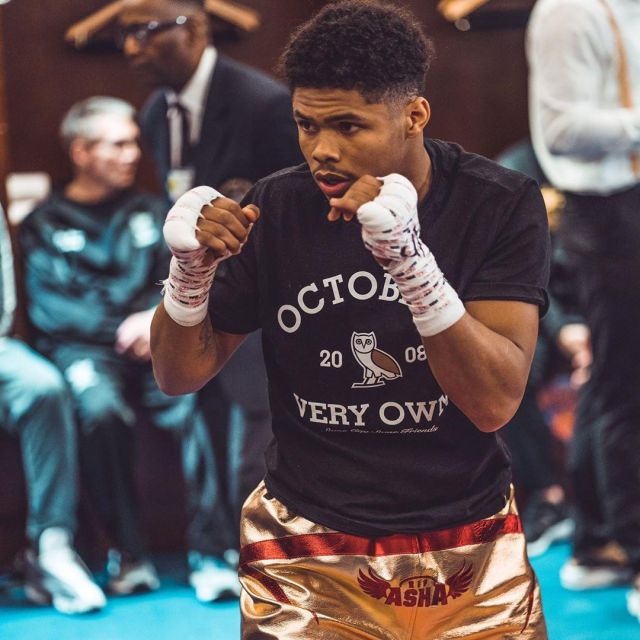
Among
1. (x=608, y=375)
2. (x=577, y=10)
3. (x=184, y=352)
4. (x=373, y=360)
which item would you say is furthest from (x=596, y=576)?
(x=184, y=352)

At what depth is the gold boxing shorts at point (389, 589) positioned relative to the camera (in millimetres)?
1953

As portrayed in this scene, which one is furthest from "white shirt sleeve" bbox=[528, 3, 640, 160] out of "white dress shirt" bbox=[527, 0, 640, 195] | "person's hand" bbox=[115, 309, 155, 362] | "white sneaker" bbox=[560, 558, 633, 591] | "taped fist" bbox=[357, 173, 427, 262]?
"taped fist" bbox=[357, 173, 427, 262]

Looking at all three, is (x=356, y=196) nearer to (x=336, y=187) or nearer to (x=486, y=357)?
(x=336, y=187)

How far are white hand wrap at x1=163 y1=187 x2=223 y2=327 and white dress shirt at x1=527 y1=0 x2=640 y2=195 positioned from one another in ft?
6.03

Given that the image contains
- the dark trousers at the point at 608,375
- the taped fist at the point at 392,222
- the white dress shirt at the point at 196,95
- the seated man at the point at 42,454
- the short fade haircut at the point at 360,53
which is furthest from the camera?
the seated man at the point at 42,454

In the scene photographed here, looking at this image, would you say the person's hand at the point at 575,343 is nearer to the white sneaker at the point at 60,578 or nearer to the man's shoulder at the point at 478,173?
the white sneaker at the point at 60,578

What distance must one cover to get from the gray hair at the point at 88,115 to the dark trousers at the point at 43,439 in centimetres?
103

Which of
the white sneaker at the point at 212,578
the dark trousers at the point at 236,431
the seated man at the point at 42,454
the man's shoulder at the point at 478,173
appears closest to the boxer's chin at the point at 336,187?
the man's shoulder at the point at 478,173

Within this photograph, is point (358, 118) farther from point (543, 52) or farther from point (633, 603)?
point (633, 603)

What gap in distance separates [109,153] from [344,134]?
289 cm

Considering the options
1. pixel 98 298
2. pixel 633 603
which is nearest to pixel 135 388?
pixel 98 298

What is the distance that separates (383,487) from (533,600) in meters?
0.34

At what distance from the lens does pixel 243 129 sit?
362 centimetres

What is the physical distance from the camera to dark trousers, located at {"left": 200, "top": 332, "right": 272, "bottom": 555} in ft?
12.5
